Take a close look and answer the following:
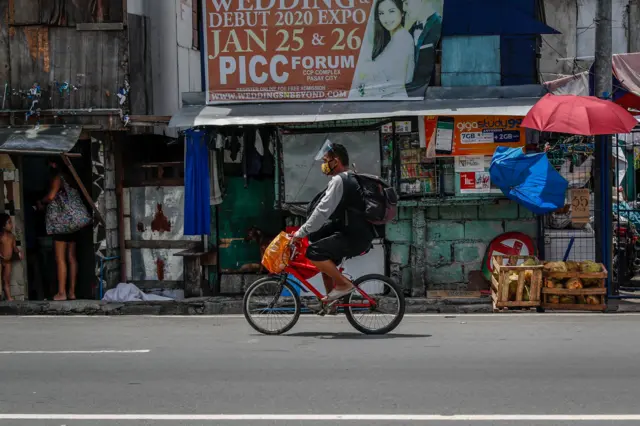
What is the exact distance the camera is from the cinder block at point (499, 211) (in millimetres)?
14344

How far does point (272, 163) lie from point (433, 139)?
2.57m

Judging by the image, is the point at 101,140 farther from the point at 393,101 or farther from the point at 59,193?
the point at 393,101

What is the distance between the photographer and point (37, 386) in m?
7.86

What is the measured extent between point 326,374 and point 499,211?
7.01 m

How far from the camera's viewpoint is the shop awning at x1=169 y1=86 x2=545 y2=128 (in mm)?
13477

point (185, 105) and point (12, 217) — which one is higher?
point (185, 105)

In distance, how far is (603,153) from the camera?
505 inches

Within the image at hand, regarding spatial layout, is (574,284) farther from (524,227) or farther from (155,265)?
(155,265)

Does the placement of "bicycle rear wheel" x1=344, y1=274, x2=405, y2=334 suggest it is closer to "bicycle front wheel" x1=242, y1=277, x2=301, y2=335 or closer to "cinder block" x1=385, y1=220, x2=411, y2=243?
"bicycle front wheel" x1=242, y1=277, x2=301, y2=335

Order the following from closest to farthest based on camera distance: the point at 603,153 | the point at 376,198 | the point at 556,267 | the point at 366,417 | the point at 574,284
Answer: the point at 366,417
the point at 376,198
the point at 574,284
the point at 556,267
the point at 603,153

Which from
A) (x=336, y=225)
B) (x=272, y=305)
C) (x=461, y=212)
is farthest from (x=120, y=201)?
(x=336, y=225)

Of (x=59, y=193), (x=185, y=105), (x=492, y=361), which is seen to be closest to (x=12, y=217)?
(x=59, y=193)

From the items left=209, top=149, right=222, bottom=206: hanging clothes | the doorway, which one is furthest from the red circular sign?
the doorway

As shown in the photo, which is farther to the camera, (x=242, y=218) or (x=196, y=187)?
(x=242, y=218)
